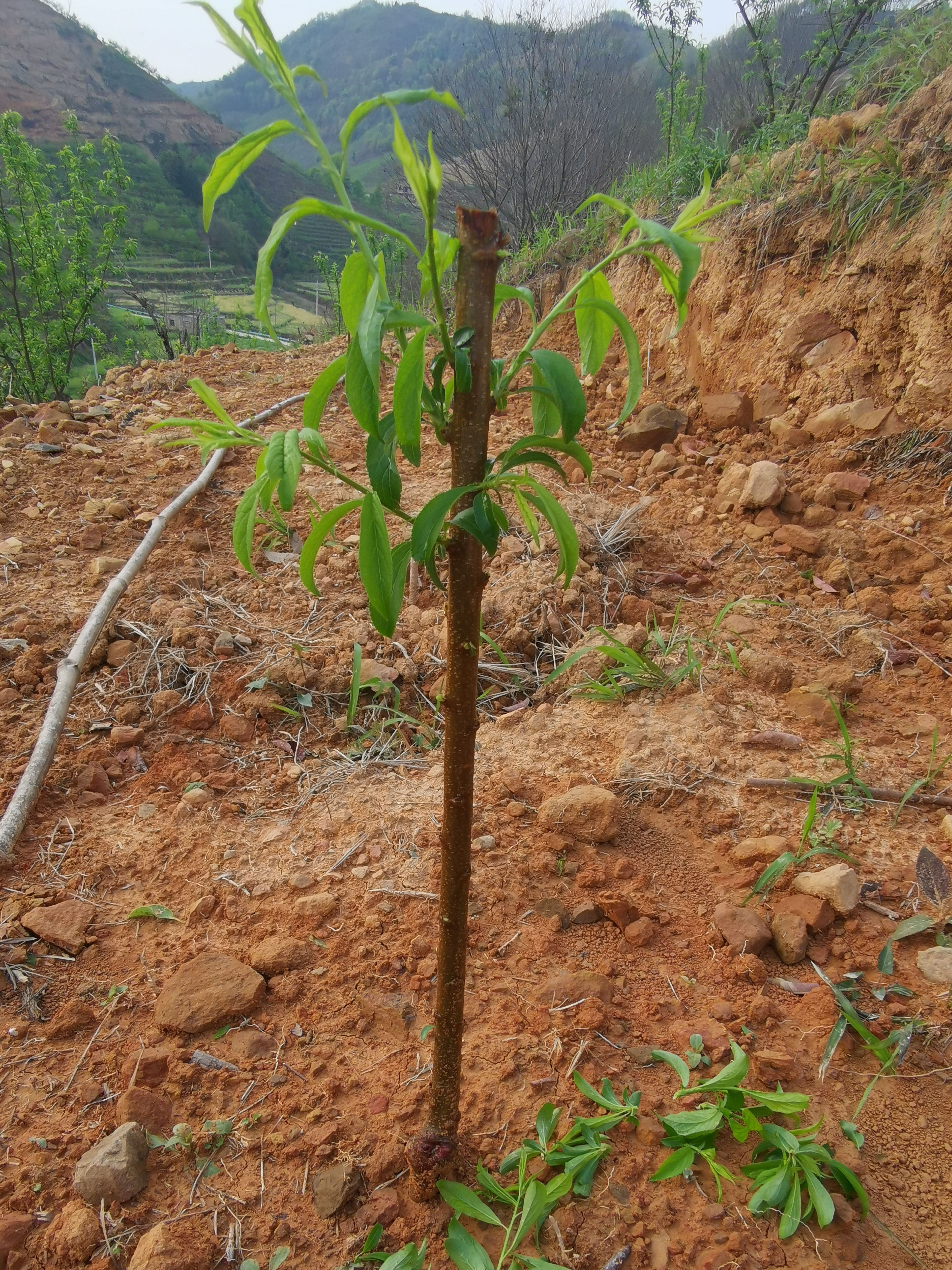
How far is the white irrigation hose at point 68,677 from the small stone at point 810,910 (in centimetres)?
151

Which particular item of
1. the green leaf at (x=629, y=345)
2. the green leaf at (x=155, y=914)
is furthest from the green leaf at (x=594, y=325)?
the green leaf at (x=155, y=914)

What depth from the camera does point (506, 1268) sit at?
3.68 ft

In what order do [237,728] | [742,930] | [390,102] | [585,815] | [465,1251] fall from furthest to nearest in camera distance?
[237,728] < [585,815] < [742,930] < [465,1251] < [390,102]

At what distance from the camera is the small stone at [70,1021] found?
1.50 metres

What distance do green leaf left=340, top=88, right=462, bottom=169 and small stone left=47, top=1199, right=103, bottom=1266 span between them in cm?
150

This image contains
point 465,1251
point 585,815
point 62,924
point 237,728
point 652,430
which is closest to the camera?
point 465,1251

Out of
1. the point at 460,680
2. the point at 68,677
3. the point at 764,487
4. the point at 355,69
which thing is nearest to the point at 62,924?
the point at 68,677

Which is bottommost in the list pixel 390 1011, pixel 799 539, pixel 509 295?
pixel 390 1011

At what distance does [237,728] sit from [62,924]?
0.80 metres

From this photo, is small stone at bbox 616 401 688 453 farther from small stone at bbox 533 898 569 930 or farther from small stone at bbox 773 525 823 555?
small stone at bbox 533 898 569 930

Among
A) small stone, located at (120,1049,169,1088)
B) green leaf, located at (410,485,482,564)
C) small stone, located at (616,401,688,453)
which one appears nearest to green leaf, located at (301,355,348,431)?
green leaf, located at (410,485,482,564)

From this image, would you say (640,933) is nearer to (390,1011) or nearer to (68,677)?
(390,1011)

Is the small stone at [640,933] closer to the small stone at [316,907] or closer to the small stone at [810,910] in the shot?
the small stone at [810,910]

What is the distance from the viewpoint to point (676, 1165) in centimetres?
119
